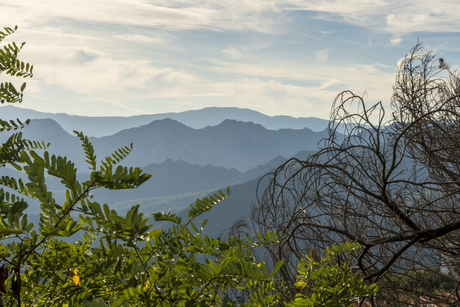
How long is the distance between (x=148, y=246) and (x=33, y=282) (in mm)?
526

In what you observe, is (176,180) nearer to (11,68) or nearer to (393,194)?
(393,194)

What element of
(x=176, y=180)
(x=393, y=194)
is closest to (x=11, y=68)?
(x=393, y=194)

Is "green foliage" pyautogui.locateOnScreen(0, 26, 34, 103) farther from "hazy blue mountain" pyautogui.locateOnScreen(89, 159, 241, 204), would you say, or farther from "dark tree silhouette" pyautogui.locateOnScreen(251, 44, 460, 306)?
"hazy blue mountain" pyautogui.locateOnScreen(89, 159, 241, 204)

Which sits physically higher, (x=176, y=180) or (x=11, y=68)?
(x=11, y=68)

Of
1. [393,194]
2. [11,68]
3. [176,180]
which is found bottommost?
[176,180]

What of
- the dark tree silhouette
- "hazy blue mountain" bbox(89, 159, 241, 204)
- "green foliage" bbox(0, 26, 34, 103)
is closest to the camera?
"green foliage" bbox(0, 26, 34, 103)

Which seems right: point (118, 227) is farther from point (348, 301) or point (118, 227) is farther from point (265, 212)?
point (265, 212)

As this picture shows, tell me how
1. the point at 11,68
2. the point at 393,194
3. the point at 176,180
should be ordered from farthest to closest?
the point at 176,180 < the point at 393,194 < the point at 11,68

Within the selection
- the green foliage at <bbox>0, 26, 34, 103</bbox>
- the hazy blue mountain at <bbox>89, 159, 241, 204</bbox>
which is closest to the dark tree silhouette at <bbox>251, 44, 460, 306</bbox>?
the green foliage at <bbox>0, 26, 34, 103</bbox>

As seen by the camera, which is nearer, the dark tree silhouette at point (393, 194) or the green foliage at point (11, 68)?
the green foliage at point (11, 68)

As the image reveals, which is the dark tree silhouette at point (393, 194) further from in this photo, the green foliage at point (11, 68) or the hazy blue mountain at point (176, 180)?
the hazy blue mountain at point (176, 180)

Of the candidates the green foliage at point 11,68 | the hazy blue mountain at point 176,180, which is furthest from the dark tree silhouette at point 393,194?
the hazy blue mountain at point 176,180

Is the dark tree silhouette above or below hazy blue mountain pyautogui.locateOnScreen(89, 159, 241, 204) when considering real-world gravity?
above

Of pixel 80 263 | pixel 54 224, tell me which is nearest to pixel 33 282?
pixel 80 263
